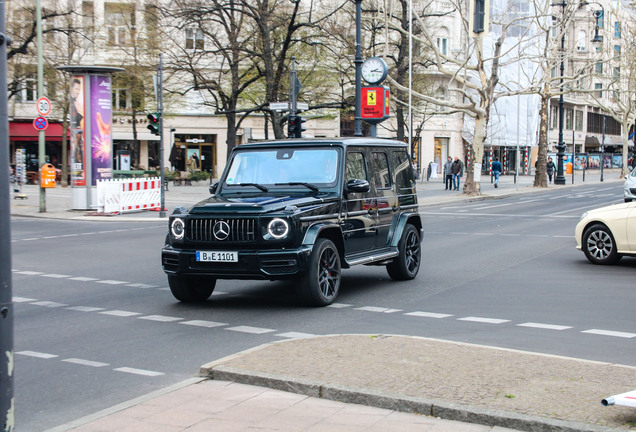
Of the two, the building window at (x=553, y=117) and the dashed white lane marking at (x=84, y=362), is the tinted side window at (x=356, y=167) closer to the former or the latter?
the dashed white lane marking at (x=84, y=362)

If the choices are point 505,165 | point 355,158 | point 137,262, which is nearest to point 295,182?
point 355,158

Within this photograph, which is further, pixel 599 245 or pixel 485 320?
pixel 599 245

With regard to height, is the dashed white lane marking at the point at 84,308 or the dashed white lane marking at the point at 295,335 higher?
the dashed white lane marking at the point at 295,335

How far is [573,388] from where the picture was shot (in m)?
5.45

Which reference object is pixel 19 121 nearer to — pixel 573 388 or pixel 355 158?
pixel 355 158

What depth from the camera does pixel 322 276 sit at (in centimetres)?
952

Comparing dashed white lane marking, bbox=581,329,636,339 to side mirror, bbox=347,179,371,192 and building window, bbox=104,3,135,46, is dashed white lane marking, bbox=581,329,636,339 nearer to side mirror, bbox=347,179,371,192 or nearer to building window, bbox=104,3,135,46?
side mirror, bbox=347,179,371,192

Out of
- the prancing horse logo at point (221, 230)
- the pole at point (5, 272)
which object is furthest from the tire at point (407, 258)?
the pole at point (5, 272)

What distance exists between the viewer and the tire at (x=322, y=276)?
9.17m

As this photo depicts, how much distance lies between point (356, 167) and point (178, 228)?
264 centimetres

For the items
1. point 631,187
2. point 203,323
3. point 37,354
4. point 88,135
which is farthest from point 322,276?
point 631,187

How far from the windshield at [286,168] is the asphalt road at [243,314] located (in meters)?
1.52

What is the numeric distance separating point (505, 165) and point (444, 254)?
61659mm

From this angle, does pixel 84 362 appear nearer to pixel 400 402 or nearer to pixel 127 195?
pixel 400 402
